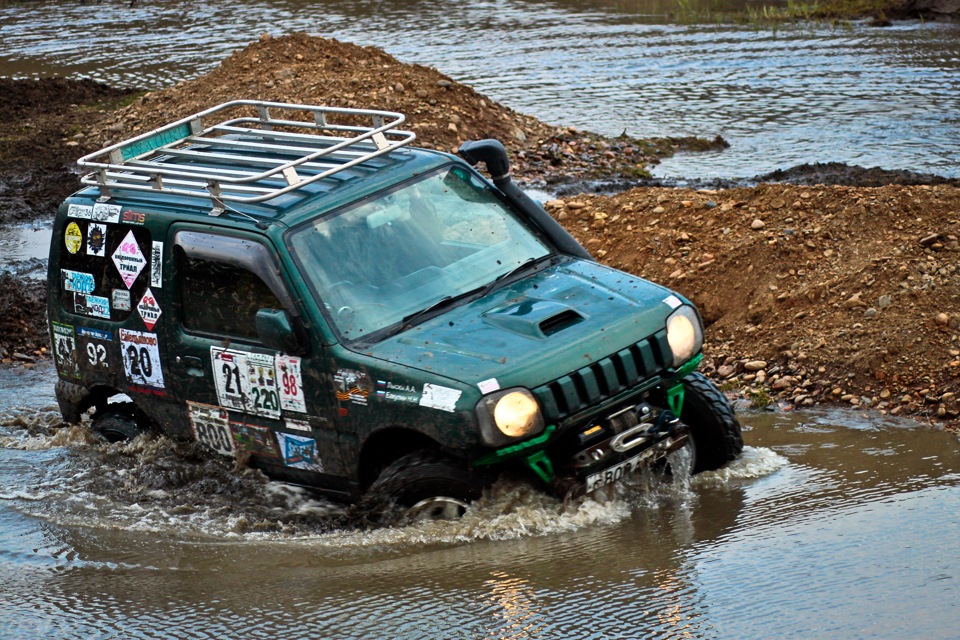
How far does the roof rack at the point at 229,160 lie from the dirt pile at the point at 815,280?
313 centimetres

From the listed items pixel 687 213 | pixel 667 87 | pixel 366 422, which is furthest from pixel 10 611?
pixel 667 87

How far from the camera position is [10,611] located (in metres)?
5.77

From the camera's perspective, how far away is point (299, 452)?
6.41 metres

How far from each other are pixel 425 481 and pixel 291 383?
0.88 meters

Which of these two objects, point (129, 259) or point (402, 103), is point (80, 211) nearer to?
point (129, 259)

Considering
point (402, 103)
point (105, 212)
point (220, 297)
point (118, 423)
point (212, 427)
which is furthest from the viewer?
point (402, 103)

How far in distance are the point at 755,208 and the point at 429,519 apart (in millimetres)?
5341

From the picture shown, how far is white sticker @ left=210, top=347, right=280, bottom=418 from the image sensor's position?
634cm

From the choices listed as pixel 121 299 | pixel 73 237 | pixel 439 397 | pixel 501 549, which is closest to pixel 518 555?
pixel 501 549

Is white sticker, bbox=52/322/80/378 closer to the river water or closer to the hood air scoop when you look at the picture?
the river water

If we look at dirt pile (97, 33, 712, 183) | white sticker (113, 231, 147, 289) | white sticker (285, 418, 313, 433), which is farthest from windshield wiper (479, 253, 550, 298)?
dirt pile (97, 33, 712, 183)

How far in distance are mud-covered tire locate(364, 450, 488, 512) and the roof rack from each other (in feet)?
4.69

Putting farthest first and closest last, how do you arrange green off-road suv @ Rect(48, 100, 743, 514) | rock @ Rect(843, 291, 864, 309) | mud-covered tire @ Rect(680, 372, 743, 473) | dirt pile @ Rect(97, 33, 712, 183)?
dirt pile @ Rect(97, 33, 712, 183) < rock @ Rect(843, 291, 864, 309) < mud-covered tire @ Rect(680, 372, 743, 473) < green off-road suv @ Rect(48, 100, 743, 514)

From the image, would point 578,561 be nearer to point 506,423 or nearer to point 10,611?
point 506,423
